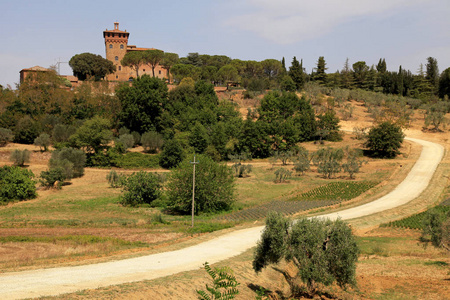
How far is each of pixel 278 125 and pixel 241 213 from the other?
3675 cm

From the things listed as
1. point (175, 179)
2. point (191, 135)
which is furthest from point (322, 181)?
point (191, 135)

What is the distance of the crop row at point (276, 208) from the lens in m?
32.2

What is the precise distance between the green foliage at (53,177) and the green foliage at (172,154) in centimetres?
1619

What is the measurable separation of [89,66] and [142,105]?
4114 centimetres

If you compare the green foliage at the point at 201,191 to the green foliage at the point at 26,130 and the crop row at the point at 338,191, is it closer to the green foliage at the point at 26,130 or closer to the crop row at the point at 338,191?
the crop row at the point at 338,191

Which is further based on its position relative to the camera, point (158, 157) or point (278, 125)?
point (278, 125)

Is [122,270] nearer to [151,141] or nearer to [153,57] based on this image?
[151,141]

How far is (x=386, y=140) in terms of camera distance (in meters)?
61.5

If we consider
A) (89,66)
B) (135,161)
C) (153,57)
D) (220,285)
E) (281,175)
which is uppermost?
(153,57)

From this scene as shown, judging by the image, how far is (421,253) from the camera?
22.9 m

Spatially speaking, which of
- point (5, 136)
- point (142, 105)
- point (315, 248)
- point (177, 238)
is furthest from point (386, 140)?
point (5, 136)

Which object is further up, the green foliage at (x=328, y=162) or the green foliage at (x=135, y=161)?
the green foliage at (x=328, y=162)

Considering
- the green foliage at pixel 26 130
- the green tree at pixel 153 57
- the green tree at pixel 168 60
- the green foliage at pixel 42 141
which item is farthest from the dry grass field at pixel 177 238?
the green tree at pixel 168 60

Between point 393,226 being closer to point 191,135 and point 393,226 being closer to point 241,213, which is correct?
point 241,213
